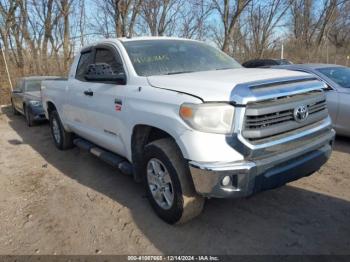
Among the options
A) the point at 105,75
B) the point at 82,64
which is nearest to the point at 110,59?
the point at 105,75

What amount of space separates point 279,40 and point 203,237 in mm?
23953

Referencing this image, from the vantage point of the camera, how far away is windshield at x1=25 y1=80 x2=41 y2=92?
10670 mm

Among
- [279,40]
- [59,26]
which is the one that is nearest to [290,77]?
[59,26]

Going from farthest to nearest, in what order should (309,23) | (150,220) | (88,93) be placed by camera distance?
(309,23)
(88,93)
(150,220)

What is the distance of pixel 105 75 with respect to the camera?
13.0 feet

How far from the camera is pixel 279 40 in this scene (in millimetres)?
24578

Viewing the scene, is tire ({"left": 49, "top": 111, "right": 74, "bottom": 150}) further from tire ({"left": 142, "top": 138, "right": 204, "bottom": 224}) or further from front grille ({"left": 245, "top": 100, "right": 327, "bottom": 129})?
front grille ({"left": 245, "top": 100, "right": 327, "bottom": 129})

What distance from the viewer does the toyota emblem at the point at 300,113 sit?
3.09 meters

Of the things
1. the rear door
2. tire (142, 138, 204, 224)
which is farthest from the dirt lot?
the rear door

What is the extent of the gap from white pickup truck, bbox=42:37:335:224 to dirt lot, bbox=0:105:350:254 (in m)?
0.33

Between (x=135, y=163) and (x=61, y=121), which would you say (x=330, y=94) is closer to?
(x=135, y=163)

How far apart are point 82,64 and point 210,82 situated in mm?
2958

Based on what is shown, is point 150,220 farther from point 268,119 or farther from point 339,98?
point 339,98

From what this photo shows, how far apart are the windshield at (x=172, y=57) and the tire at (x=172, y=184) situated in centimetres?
102
